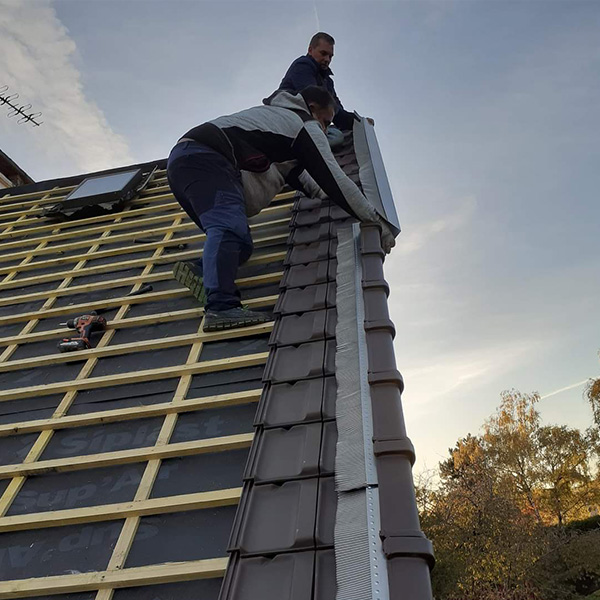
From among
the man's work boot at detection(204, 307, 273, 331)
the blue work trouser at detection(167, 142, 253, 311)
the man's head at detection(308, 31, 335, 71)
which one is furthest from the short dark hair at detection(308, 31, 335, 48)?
the man's work boot at detection(204, 307, 273, 331)

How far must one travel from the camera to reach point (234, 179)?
286 cm

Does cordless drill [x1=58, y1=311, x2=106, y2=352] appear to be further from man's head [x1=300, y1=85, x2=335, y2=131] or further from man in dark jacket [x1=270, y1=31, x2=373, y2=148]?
man in dark jacket [x1=270, y1=31, x2=373, y2=148]

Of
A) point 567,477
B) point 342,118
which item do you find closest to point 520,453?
point 567,477

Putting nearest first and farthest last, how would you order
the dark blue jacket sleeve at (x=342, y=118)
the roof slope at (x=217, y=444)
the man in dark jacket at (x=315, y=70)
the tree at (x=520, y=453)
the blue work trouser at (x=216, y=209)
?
the roof slope at (x=217, y=444), the blue work trouser at (x=216, y=209), the man in dark jacket at (x=315, y=70), the dark blue jacket sleeve at (x=342, y=118), the tree at (x=520, y=453)

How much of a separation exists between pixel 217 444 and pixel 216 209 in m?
1.42

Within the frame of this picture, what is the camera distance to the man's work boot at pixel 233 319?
2.39 metres

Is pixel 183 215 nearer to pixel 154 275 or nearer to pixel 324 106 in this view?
pixel 154 275

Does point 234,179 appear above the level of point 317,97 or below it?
below

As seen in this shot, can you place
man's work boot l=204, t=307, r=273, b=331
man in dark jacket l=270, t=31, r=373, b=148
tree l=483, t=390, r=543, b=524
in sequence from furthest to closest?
tree l=483, t=390, r=543, b=524 < man in dark jacket l=270, t=31, r=373, b=148 < man's work boot l=204, t=307, r=273, b=331

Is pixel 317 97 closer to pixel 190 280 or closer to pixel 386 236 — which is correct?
pixel 386 236

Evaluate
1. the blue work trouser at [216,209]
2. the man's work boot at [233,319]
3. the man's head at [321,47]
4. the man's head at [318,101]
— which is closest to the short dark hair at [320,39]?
the man's head at [321,47]

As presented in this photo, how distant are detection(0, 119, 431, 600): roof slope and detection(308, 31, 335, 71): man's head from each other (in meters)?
2.31

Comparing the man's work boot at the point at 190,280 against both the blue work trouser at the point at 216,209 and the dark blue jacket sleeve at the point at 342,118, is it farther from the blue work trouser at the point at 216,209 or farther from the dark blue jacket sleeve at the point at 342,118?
the dark blue jacket sleeve at the point at 342,118

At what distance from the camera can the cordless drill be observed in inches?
103
